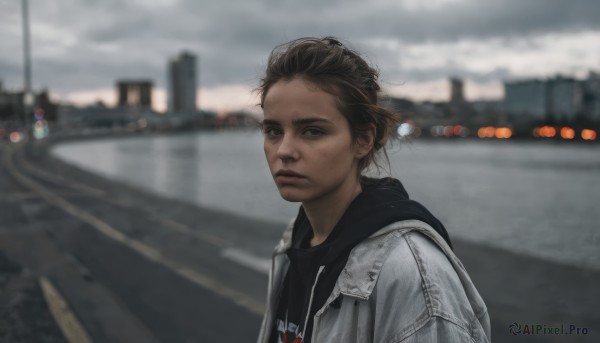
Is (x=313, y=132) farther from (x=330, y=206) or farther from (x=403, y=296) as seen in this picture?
(x=403, y=296)

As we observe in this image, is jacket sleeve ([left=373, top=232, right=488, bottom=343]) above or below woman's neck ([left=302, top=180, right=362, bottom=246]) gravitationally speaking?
below

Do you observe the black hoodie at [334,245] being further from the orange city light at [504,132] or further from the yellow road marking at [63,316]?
the orange city light at [504,132]

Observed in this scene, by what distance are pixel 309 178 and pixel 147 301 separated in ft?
15.3

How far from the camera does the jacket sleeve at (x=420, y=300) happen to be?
155 cm

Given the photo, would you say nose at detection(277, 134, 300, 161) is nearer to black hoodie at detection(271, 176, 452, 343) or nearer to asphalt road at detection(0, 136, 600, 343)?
black hoodie at detection(271, 176, 452, 343)

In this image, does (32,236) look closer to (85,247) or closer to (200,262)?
(85,247)

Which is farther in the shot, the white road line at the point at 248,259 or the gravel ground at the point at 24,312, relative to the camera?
the white road line at the point at 248,259

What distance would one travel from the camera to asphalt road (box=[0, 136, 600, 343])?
5.21 meters

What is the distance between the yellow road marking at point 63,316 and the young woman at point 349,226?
10.9ft

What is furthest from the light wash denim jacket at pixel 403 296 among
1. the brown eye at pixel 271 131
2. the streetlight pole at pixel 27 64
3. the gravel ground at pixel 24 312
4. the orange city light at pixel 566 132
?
the orange city light at pixel 566 132

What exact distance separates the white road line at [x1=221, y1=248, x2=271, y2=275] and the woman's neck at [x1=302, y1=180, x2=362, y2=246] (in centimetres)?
518

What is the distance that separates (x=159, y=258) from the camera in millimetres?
7770

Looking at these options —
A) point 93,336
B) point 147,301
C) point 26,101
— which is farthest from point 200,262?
point 26,101

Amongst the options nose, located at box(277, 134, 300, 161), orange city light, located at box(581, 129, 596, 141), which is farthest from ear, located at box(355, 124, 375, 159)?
orange city light, located at box(581, 129, 596, 141)
